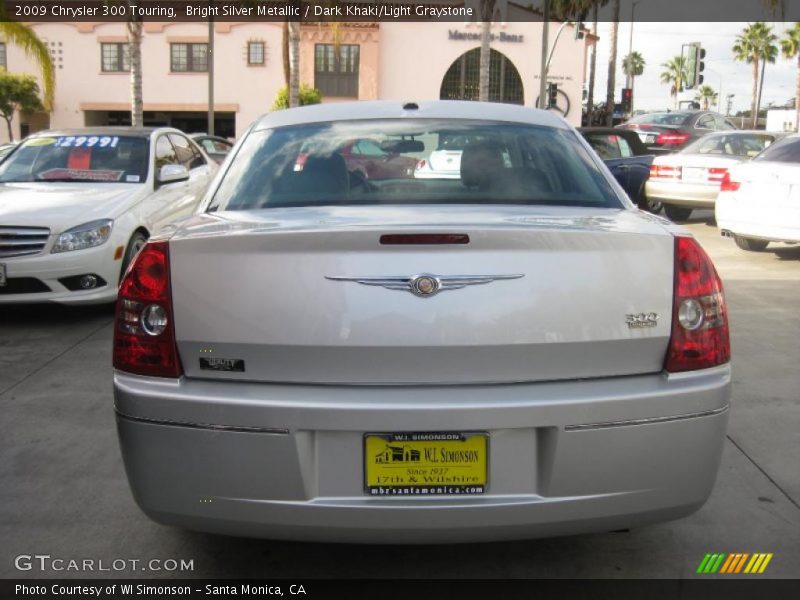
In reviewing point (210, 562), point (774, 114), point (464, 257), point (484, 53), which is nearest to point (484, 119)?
point (464, 257)

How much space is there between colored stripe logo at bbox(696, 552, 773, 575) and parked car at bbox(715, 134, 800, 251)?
7.04 meters

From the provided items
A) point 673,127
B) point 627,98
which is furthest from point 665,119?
point 627,98

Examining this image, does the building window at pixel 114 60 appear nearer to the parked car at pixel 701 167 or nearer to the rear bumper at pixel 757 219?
the parked car at pixel 701 167

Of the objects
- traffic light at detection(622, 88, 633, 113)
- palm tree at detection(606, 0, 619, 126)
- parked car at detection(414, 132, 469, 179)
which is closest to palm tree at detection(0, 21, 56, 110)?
parked car at detection(414, 132, 469, 179)

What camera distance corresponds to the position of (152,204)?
25.9 ft

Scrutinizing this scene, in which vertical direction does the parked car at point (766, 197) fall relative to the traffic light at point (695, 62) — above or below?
below

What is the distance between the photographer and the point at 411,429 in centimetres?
257

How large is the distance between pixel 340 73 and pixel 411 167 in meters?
40.0

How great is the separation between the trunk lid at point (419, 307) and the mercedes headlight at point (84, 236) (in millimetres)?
4531

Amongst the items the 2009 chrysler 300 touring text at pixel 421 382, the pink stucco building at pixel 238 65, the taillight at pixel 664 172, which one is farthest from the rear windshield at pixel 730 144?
the pink stucco building at pixel 238 65

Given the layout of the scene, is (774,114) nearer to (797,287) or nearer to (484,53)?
(484,53)

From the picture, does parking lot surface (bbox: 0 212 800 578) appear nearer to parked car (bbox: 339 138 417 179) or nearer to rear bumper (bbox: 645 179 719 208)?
parked car (bbox: 339 138 417 179)

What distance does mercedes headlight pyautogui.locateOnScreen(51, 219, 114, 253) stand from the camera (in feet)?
22.6

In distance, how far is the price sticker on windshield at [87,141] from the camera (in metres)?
8.48
